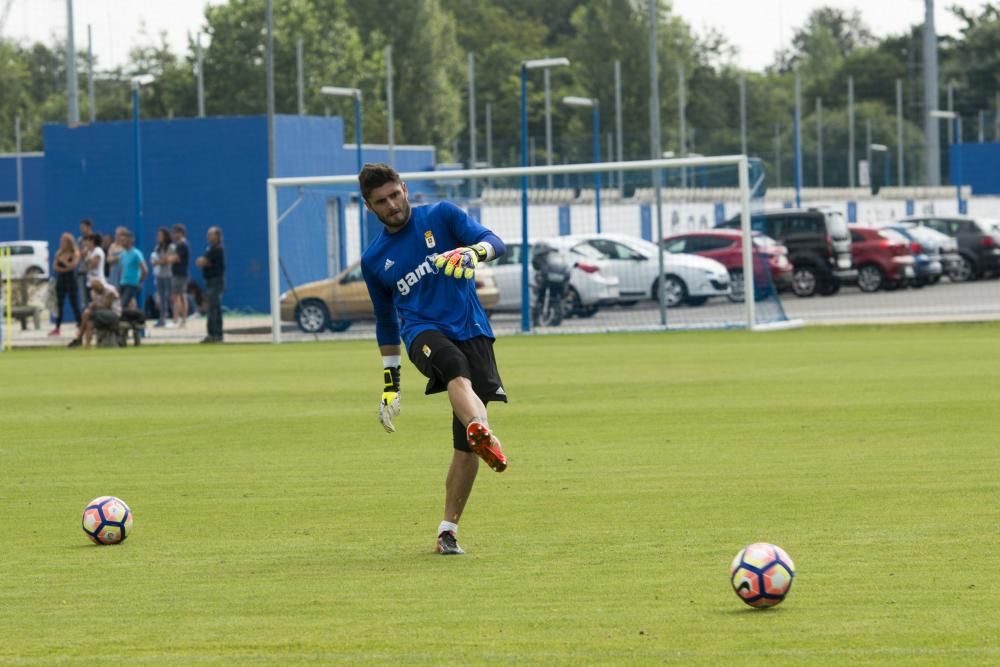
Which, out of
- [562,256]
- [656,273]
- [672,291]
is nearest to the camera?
[672,291]

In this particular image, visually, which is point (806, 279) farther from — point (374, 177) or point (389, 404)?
point (374, 177)

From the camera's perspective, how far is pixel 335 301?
34500mm

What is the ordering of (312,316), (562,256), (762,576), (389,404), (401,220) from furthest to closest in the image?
(312,316), (562,256), (389,404), (401,220), (762,576)

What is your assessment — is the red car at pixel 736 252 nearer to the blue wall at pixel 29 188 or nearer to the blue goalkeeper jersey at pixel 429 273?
the blue goalkeeper jersey at pixel 429 273

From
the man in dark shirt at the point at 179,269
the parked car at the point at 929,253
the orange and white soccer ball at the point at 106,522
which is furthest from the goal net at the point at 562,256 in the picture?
the orange and white soccer ball at the point at 106,522

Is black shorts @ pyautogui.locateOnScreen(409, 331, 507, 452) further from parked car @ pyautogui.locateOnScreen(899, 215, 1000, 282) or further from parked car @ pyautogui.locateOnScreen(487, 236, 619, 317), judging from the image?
parked car @ pyautogui.locateOnScreen(899, 215, 1000, 282)

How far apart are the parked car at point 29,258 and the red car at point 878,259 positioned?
2475 cm

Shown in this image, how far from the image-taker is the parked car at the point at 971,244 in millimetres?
47969

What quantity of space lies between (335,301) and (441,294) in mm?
25416

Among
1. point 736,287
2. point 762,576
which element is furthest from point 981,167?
point 762,576

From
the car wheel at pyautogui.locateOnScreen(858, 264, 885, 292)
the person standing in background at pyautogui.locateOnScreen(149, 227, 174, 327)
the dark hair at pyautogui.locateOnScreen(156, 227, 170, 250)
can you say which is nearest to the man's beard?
the person standing in background at pyautogui.locateOnScreen(149, 227, 174, 327)

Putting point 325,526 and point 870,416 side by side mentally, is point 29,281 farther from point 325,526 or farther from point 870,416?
point 325,526

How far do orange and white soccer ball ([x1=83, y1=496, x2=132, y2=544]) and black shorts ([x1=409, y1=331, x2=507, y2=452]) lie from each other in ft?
6.13

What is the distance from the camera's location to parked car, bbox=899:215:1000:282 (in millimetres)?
47969
